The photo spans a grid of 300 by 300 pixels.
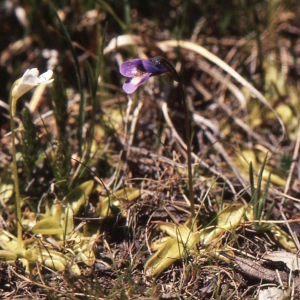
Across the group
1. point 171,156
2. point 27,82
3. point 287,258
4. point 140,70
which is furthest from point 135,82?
point 287,258

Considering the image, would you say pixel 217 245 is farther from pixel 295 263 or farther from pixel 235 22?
pixel 235 22

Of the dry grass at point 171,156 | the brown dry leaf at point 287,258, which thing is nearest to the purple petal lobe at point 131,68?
the dry grass at point 171,156

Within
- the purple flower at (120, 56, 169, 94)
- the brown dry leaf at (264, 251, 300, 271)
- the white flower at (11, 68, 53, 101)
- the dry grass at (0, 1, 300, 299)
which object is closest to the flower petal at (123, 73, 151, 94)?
the purple flower at (120, 56, 169, 94)

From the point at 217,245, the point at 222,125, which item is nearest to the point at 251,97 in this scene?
the point at 222,125

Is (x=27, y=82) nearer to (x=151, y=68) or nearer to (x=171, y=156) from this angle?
(x=151, y=68)

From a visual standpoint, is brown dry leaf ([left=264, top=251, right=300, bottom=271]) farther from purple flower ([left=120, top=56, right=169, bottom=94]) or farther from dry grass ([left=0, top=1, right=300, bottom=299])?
purple flower ([left=120, top=56, right=169, bottom=94])

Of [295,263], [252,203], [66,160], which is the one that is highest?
[66,160]

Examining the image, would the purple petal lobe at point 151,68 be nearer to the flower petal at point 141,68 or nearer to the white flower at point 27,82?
the flower petal at point 141,68

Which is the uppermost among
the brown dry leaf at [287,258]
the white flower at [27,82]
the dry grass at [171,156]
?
the white flower at [27,82]

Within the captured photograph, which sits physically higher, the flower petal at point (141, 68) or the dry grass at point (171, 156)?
the flower petal at point (141, 68)
